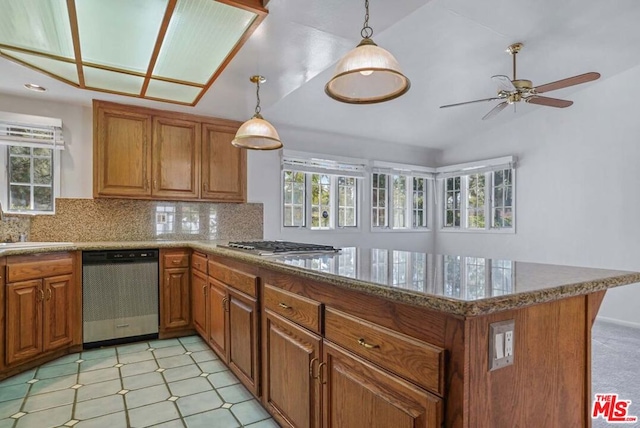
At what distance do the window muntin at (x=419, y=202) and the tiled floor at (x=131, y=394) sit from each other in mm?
4256

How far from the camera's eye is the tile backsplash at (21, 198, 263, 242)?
3.44 metres

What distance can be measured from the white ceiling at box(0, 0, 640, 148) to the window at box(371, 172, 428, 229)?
50.8 inches

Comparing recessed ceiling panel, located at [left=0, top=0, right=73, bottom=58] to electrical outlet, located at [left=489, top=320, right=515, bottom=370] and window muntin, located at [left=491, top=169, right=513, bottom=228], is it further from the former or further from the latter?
window muntin, located at [left=491, top=169, right=513, bottom=228]

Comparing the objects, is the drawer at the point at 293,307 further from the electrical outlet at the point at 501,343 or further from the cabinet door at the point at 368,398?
the electrical outlet at the point at 501,343

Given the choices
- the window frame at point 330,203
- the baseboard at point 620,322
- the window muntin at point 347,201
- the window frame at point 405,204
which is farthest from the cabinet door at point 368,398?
the baseboard at point 620,322

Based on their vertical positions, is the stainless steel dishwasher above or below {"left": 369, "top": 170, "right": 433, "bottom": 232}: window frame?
below

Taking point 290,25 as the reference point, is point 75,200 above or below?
below

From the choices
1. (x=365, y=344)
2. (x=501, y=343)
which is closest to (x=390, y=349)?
(x=365, y=344)

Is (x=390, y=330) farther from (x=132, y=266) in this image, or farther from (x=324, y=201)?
(x=324, y=201)

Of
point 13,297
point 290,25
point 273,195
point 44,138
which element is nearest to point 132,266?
point 13,297

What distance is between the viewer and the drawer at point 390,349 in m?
0.94

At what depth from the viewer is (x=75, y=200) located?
3498mm

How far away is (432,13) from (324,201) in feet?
9.32

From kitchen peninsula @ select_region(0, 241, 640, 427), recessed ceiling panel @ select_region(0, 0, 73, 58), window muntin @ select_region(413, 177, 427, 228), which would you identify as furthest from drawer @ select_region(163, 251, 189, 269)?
window muntin @ select_region(413, 177, 427, 228)
